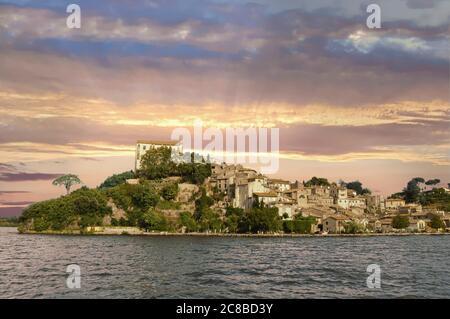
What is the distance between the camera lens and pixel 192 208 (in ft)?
333

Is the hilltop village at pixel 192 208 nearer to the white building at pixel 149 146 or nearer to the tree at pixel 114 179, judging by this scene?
the white building at pixel 149 146

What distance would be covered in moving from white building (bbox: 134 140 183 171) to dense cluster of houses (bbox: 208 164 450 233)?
1653 cm

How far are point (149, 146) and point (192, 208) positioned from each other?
31149 millimetres

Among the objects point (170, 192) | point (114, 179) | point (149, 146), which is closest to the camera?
point (170, 192)

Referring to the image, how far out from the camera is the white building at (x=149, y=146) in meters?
122

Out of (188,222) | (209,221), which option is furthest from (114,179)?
(209,221)

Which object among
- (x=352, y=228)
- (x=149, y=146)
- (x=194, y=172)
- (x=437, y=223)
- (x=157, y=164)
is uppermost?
(x=149, y=146)

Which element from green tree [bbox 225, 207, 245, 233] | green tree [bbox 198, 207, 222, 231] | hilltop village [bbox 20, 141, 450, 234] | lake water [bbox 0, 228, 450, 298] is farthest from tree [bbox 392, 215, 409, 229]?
lake water [bbox 0, 228, 450, 298]

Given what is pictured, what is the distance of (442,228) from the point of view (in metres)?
121

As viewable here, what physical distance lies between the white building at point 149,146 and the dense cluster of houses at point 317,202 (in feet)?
54.2

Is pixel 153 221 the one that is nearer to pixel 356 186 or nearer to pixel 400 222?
pixel 400 222
